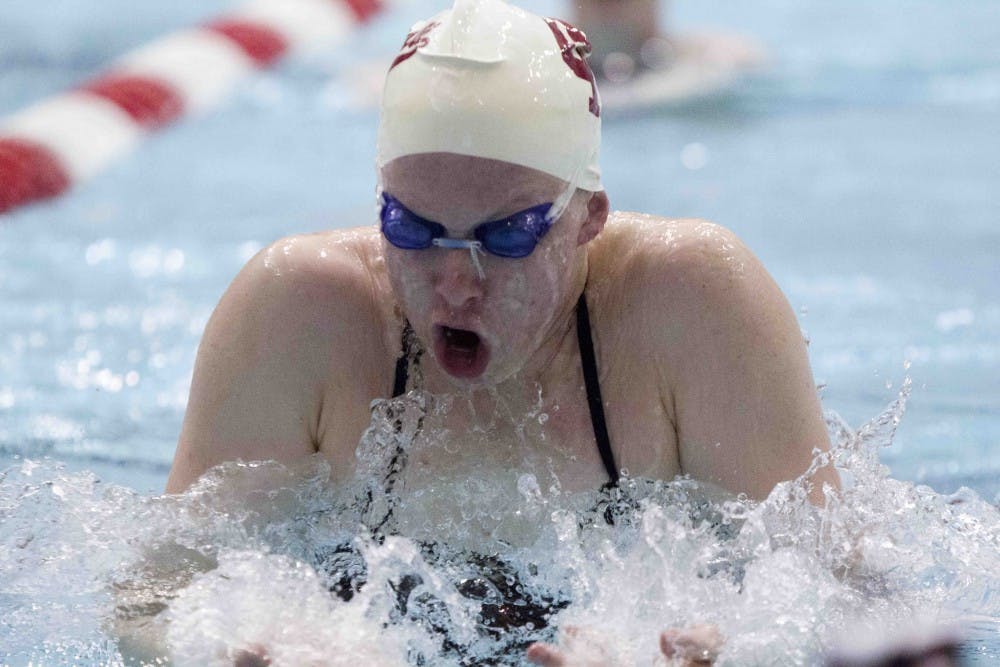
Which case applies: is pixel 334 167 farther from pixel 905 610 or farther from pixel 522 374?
pixel 905 610

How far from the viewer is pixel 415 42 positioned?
78.5 inches

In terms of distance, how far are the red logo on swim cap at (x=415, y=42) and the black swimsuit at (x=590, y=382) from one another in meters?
0.39

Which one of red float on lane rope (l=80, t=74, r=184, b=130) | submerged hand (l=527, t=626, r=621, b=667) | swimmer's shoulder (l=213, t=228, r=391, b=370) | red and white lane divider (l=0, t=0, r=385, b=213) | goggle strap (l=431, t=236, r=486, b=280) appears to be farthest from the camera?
red float on lane rope (l=80, t=74, r=184, b=130)

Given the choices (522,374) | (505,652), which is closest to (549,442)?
(522,374)

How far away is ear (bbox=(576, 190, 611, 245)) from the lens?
6.67 feet

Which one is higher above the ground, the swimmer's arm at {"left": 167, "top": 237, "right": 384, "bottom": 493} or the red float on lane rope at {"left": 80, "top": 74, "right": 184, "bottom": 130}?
the red float on lane rope at {"left": 80, "top": 74, "right": 184, "bottom": 130}

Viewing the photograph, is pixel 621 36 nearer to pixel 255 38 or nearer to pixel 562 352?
pixel 255 38

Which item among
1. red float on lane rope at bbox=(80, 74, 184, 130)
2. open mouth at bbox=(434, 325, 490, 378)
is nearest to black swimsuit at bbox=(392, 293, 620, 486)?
open mouth at bbox=(434, 325, 490, 378)

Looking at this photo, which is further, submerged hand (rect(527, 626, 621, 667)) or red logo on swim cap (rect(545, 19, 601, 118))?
red logo on swim cap (rect(545, 19, 601, 118))

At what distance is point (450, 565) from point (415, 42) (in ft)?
2.49

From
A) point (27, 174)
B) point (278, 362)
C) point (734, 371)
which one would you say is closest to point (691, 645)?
point (734, 371)

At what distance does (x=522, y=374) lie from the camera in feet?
7.13

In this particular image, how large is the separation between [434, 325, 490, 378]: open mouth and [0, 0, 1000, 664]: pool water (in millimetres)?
283

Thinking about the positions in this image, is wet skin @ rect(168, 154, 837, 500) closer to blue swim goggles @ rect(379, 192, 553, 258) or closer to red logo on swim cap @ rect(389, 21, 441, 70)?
blue swim goggles @ rect(379, 192, 553, 258)
